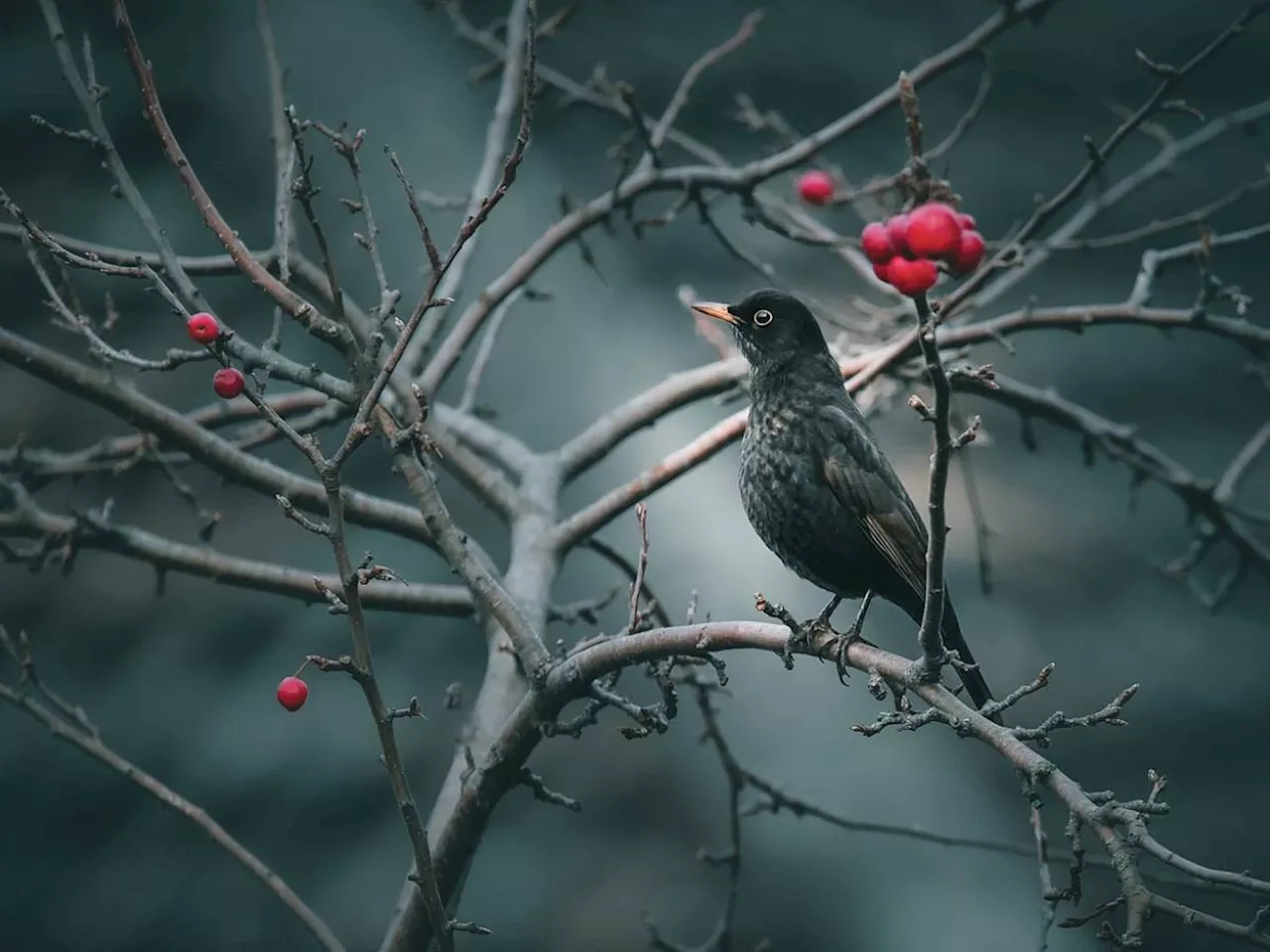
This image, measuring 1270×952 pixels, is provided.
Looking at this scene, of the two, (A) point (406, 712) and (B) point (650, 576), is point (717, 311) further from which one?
(B) point (650, 576)

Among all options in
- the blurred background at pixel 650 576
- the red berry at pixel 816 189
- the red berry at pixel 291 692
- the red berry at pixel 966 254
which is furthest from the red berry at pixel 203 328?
the blurred background at pixel 650 576

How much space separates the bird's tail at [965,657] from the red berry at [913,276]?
0.88 m

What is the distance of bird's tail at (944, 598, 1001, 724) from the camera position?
2.08 meters

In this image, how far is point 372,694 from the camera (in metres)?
1.75

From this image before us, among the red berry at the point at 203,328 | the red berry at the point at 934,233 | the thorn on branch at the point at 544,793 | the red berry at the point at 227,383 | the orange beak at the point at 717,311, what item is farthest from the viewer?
the orange beak at the point at 717,311

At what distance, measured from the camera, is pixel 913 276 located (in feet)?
3.97

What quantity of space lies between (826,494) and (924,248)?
1277mm

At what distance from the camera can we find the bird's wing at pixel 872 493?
2.32 m

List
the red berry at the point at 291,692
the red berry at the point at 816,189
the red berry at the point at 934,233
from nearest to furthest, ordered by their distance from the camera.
Result: the red berry at the point at 934,233 < the red berry at the point at 291,692 < the red berry at the point at 816,189

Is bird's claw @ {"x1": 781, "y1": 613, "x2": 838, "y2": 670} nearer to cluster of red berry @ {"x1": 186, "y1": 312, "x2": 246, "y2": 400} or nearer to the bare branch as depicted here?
cluster of red berry @ {"x1": 186, "y1": 312, "x2": 246, "y2": 400}

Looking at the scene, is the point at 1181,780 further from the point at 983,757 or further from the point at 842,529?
the point at 842,529

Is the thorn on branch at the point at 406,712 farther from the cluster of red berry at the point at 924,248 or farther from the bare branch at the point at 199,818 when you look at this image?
the cluster of red berry at the point at 924,248

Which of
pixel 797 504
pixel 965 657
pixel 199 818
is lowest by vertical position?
pixel 199 818

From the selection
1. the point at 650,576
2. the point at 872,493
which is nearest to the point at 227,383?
the point at 872,493
